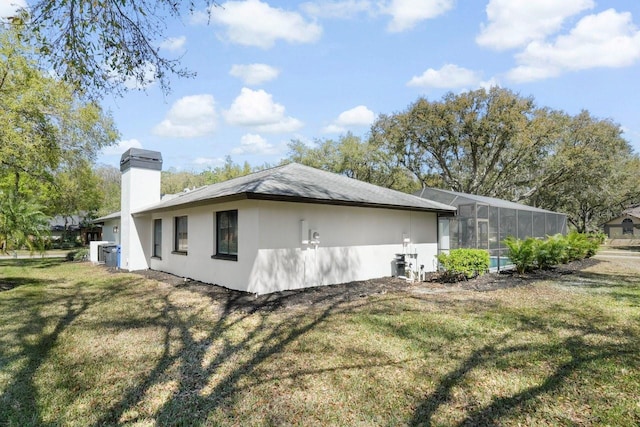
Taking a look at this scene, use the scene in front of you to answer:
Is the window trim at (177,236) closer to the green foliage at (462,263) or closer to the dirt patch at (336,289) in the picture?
the dirt patch at (336,289)

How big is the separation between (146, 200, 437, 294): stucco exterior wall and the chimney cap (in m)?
2.31

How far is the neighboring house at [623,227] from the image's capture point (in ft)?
124

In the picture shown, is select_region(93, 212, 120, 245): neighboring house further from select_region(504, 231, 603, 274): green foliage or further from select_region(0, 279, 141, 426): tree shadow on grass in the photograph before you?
select_region(504, 231, 603, 274): green foliage

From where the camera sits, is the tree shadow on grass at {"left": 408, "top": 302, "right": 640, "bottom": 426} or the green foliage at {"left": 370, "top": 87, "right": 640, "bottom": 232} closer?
the tree shadow on grass at {"left": 408, "top": 302, "right": 640, "bottom": 426}

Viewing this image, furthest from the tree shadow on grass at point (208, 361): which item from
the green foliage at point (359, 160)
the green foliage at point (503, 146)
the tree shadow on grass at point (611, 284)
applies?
the green foliage at point (359, 160)

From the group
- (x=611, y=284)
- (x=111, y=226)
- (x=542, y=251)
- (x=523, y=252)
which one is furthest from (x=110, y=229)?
(x=611, y=284)

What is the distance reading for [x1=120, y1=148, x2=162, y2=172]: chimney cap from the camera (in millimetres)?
12391

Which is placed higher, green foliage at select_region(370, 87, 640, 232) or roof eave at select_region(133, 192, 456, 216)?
green foliage at select_region(370, 87, 640, 232)

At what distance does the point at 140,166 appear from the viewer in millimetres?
12625

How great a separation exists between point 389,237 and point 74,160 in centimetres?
1465

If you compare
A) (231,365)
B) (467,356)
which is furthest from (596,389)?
(231,365)

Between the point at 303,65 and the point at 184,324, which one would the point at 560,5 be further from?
the point at 184,324

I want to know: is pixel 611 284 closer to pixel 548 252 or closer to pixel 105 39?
pixel 548 252

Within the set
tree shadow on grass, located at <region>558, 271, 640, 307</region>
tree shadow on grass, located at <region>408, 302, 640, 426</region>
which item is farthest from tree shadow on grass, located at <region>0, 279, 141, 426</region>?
tree shadow on grass, located at <region>558, 271, 640, 307</region>
